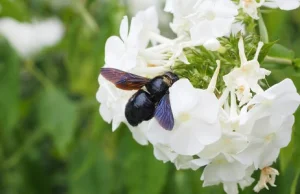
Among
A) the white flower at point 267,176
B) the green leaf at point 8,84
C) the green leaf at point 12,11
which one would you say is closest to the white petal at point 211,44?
the white flower at point 267,176

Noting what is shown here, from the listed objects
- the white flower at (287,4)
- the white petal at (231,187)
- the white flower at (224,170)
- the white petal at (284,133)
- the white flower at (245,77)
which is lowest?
the white petal at (231,187)

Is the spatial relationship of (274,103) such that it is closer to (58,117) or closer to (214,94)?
(214,94)

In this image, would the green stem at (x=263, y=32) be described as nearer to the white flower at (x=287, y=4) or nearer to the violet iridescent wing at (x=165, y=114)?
the white flower at (x=287, y=4)

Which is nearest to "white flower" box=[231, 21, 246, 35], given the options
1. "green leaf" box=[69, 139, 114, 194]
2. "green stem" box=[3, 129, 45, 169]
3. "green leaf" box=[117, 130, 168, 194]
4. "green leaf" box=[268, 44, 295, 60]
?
"green leaf" box=[268, 44, 295, 60]

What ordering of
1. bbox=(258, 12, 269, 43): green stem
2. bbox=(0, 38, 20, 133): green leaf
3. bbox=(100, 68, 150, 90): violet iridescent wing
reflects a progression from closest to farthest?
1. bbox=(100, 68, 150, 90): violet iridescent wing
2. bbox=(258, 12, 269, 43): green stem
3. bbox=(0, 38, 20, 133): green leaf

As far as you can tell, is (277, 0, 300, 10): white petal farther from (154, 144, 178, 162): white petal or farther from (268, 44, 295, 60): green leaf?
(154, 144, 178, 162): white petal

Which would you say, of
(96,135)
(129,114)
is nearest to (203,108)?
(129,114)

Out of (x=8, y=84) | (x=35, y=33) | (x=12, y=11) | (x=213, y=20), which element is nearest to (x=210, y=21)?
(x=213, y=20)

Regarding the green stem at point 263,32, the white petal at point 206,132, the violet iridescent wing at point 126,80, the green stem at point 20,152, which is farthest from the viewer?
the green stem at point 20,152
